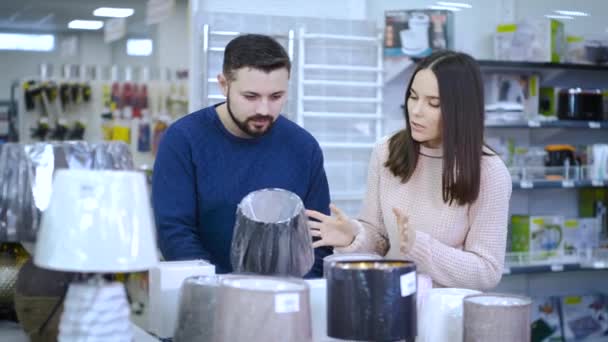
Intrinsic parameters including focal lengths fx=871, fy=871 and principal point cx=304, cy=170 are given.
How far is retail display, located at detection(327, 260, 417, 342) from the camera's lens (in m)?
1.58

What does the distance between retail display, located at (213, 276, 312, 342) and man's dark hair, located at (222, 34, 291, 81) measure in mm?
917

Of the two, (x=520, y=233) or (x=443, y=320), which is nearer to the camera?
(x=443, y=320)

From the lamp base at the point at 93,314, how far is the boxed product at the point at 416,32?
4019 millimetres

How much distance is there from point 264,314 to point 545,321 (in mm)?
4764

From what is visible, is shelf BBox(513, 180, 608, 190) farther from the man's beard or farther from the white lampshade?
the white lampshade

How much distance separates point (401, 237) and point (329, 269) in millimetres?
531

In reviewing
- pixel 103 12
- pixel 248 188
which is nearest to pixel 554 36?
pixel 248 188

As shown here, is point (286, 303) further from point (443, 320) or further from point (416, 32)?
point (416, 32)

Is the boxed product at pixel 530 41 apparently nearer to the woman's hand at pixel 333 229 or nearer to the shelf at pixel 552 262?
the shelf at pixel 552 262

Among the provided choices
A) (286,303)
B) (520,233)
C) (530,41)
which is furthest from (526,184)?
(286,303)

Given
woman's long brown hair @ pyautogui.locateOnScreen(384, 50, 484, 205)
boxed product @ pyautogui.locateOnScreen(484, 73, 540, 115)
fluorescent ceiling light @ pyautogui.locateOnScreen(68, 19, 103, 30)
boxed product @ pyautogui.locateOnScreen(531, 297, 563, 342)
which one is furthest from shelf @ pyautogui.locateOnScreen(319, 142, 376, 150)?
fluorescent ceiling light @ pyautogui.locateOnScreen(68, 19, 103, 30)

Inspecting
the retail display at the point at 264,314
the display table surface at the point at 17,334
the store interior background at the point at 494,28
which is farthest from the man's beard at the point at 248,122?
the store interior background at the point at 494,28

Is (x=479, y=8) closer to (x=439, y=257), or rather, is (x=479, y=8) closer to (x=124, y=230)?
(x=439, y=257)

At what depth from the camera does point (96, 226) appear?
138 centimetres
